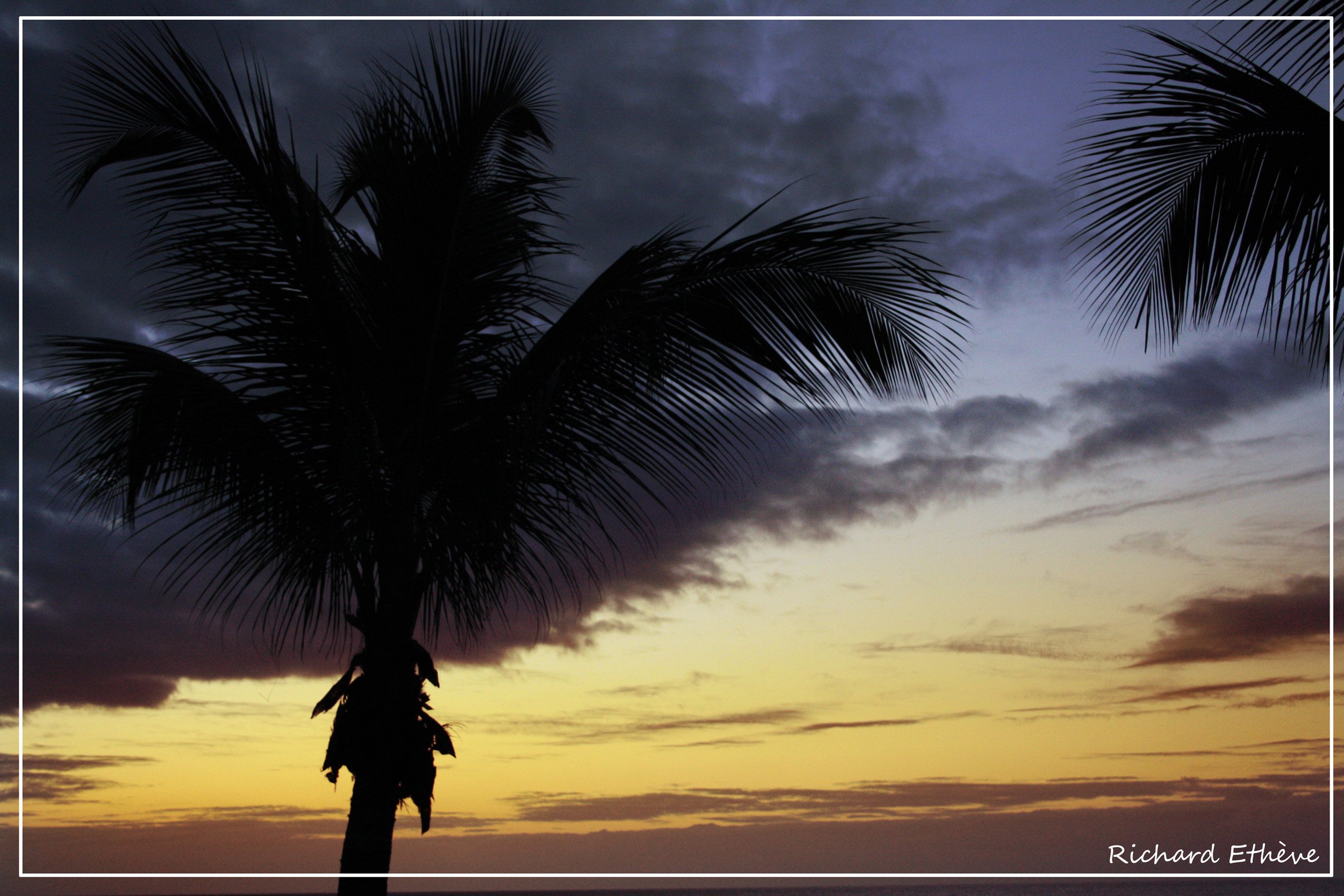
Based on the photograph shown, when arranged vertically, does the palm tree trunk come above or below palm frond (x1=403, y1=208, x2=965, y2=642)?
below

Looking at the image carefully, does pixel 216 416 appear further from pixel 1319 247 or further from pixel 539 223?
pixel 1319 247

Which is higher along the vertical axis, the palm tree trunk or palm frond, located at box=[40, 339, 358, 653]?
palm frond, located at box=[40, 339, 358, 653]

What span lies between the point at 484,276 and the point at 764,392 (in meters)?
1.76

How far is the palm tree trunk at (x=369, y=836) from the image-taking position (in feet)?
→ 17.5

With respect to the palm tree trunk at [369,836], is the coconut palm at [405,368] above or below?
above

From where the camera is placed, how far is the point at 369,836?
5.38 metres

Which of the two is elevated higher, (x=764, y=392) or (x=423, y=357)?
(x=423, y=357)

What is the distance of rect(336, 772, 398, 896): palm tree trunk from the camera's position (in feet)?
17.5

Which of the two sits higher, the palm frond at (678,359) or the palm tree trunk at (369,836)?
the palm frond at (678,359)

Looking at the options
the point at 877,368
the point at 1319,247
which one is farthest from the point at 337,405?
the point at 1319,247

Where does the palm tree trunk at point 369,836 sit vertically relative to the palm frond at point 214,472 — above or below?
below

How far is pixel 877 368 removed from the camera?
565 centimetres

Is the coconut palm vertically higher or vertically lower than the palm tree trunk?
higher

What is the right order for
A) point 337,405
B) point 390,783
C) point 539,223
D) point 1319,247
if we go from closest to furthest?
point 1319,247
point 390,783
point 337,405
point 539,223
